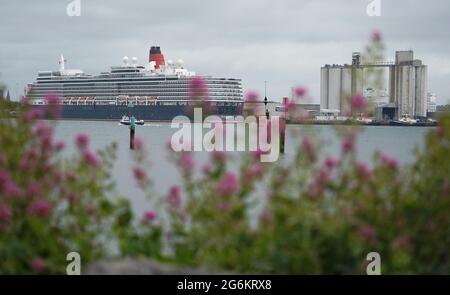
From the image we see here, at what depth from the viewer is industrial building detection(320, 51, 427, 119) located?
4551 mm

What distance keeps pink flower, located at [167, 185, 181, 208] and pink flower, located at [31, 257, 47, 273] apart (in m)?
0.82

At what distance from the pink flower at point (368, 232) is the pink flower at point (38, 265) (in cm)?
187

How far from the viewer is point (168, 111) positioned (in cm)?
1337

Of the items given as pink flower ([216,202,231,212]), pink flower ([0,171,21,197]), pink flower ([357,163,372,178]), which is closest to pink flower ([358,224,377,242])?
pink flower ([357,163,372,178])

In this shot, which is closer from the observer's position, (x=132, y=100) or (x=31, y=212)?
(x=31, y=212)

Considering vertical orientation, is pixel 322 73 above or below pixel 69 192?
above

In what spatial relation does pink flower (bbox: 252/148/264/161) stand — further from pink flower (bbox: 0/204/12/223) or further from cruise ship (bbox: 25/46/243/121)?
pink flower (bbox: 0/204/12/223)

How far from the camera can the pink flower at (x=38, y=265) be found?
3.95m

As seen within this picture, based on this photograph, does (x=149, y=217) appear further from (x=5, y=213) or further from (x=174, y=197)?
(x=5, y=213)

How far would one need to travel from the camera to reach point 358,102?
4094 millimetres

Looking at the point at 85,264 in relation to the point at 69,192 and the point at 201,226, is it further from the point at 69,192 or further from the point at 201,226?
the point at 201,226

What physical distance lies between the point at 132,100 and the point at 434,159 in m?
11.3

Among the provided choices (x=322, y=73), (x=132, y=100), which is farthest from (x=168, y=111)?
(x=322, y=73)

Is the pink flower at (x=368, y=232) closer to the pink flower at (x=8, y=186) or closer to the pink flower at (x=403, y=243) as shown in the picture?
the pink flower at (x=403, y=243)
